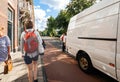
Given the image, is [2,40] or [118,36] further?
[2,40]

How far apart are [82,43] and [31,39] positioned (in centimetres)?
274

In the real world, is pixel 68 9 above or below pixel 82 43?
above

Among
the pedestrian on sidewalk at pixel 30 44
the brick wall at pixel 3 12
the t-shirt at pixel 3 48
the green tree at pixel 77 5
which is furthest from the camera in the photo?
the green tree at pixel 77 5

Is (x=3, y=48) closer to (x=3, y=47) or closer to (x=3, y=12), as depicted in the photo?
(x=3, y=47)

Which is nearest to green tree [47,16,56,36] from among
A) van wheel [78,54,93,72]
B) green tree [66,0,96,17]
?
green tree [66,0,96,17]

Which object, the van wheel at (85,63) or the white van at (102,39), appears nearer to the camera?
the white van at (102,39)

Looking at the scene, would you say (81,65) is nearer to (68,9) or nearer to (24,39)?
(24,39)

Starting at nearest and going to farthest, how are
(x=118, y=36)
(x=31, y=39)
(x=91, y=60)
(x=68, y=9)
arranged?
(x=118, y=36) → (x=31, y=39) → (x=91, y=60) → (x=68, y=9)

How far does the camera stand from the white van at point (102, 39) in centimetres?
427

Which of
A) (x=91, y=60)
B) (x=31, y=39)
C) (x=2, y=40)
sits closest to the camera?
(x=31, y=39)

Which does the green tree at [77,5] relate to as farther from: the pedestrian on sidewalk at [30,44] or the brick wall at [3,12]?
the pedestrian on sidewalk at [30,44]

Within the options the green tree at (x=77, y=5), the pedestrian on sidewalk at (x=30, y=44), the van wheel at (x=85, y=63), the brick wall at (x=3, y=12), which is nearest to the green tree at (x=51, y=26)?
the green tree at (x=77, y=5)

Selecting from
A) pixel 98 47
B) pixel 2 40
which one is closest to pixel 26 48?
pixel 2 40

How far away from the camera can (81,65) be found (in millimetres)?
7207
